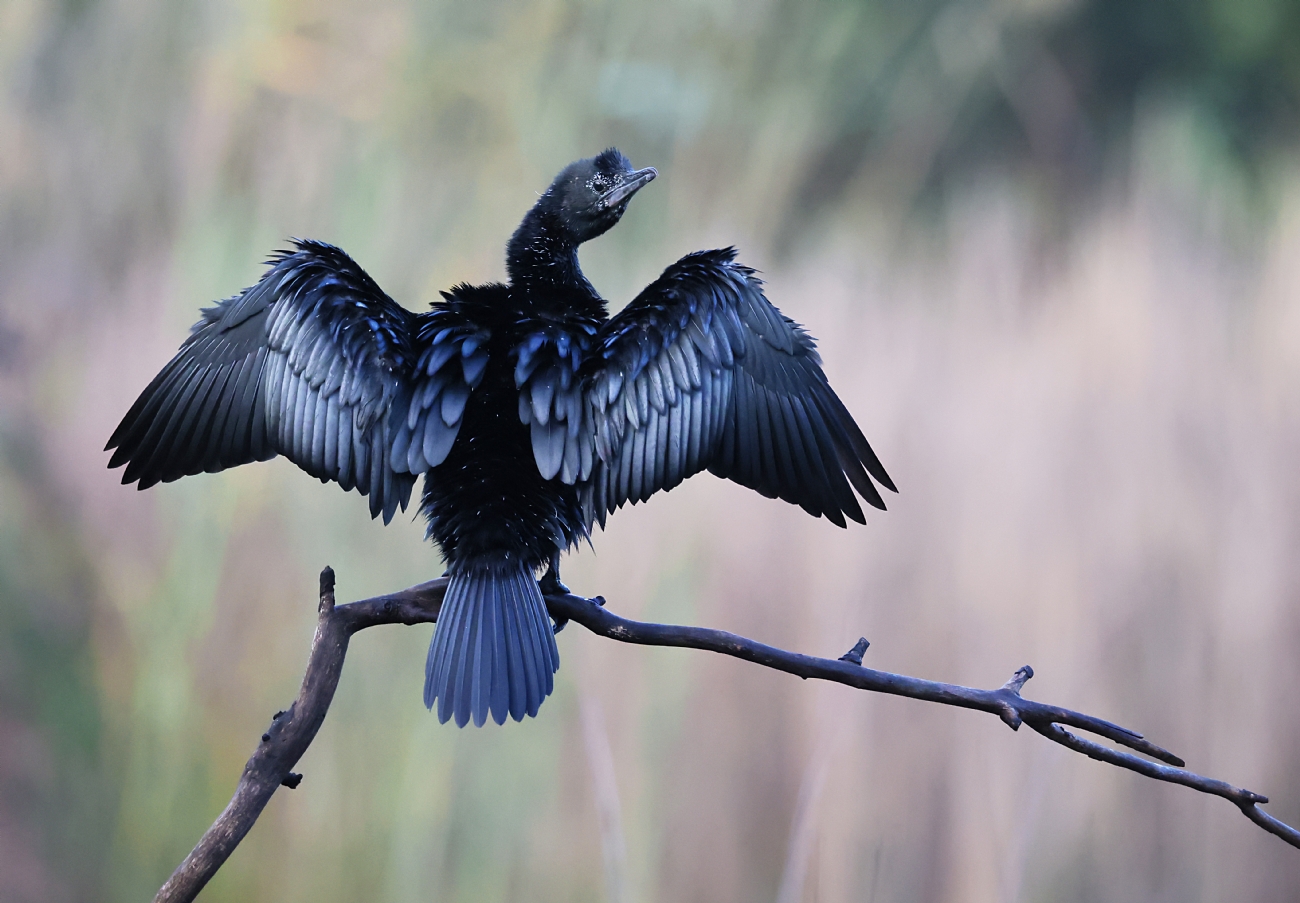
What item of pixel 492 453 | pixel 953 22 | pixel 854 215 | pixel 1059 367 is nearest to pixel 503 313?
pixel 492 453

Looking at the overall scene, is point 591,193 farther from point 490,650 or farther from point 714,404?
point 490,650

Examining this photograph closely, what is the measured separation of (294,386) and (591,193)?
543 mm

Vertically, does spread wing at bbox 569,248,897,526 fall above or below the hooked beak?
below

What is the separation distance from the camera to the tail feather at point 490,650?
49.1 inches

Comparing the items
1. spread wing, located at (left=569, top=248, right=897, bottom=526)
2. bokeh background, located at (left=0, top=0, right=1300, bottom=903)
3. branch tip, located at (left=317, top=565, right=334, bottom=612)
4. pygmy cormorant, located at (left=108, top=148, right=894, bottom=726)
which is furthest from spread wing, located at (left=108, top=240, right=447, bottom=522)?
bokeh background, located at (left=0, top=0, right=1300, bottom=903)

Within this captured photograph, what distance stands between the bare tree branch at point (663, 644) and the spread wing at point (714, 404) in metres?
0.23

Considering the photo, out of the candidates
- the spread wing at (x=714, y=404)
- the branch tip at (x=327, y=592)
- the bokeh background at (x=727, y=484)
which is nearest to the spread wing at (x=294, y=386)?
the branch tip at (x=327, y=592)

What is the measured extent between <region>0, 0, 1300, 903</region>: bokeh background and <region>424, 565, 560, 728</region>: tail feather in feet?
2.96

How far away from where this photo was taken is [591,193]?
1692 mm

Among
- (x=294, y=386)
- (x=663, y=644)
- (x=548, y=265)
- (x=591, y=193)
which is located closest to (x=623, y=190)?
(x=591, y=193)

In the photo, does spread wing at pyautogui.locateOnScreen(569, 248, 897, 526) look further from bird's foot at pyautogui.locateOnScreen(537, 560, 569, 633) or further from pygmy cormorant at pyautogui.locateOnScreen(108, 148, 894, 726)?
bird's foot at pyautogui.locateOnScreen(537, 560, 569, 633)

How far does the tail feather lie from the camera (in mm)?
1246

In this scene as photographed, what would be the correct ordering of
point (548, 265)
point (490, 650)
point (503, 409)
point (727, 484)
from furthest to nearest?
point (727, 484) < point (548, 265) < point (503, 409) < point (490, 650)

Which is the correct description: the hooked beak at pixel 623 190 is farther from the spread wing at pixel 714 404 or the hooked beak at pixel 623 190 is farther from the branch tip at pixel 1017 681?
the branch tip at pixel 1017 681
